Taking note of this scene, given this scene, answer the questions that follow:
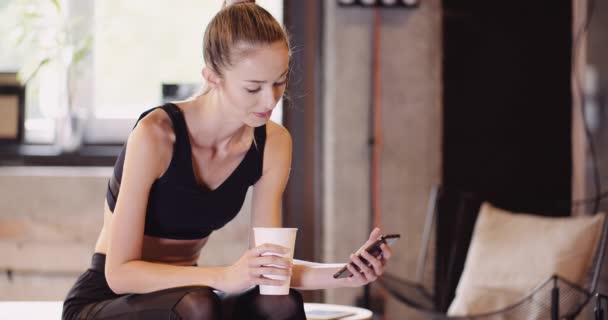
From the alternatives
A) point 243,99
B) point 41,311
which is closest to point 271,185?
point 243,99

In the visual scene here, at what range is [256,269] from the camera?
173 centimetres

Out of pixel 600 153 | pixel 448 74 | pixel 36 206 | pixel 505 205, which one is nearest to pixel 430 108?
pixel 448 74

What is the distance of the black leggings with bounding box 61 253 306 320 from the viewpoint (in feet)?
5.72

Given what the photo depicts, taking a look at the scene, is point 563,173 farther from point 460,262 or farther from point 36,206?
point 36,206

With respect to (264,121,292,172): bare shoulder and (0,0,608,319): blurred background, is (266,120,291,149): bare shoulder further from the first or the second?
A: (0,0,608,319): blurred background

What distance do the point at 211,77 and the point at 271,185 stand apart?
34cm

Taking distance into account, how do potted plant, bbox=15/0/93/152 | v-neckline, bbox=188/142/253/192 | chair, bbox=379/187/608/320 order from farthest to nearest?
potted plant, bbox=15/0/93/152, chair, bbox=379/187/608/320, v-neckline, bbox=188/142/253/192

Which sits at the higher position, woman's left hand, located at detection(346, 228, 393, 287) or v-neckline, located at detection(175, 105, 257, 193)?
v-neckline, located at detection(175, 105, 257, 193)

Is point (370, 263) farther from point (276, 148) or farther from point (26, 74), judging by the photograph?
point (26, 74)

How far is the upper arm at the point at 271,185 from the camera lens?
2.17 m

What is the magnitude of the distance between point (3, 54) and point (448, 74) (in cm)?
203

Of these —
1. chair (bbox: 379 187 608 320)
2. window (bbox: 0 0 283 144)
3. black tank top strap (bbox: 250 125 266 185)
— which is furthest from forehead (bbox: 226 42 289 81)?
window (bbox: 0 0 283 144)

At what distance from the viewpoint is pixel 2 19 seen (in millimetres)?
4145

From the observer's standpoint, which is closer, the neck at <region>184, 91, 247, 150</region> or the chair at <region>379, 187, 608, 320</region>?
the neck at <region>184, 91, 247, 150</region>
